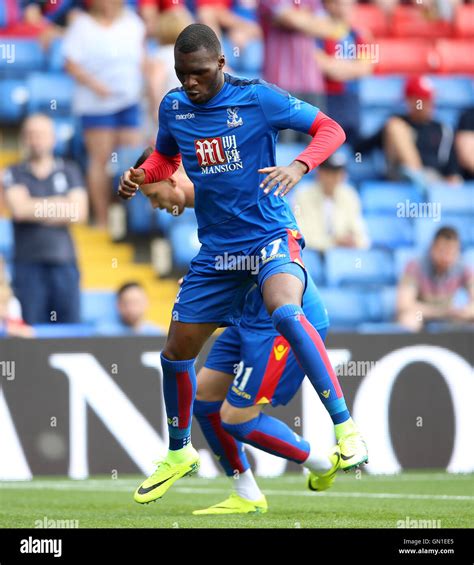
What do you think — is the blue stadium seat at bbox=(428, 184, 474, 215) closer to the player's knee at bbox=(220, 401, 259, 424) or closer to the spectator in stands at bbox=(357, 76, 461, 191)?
the spectator in stands at bbox=(357, 76, 461, 191)

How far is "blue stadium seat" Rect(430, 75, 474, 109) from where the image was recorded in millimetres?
13258

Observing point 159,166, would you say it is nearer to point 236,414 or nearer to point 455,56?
point 236,414

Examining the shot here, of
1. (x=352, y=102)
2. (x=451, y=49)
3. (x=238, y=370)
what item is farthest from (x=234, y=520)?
(x=451, y=49)

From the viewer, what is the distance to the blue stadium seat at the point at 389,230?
480 inches

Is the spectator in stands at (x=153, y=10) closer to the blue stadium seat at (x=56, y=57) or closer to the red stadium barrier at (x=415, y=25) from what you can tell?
the blue stadium seat at (x=56, y=57)

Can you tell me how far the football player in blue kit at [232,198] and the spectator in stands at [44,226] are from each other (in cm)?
415

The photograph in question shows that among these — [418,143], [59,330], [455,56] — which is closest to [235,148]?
[59,330]

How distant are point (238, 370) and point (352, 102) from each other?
5.82 m

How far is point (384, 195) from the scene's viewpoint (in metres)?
12.5

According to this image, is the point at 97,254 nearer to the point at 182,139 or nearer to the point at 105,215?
the point at 105,215

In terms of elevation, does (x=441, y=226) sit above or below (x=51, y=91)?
below

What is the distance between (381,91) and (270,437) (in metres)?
6.53

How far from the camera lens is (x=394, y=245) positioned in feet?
39.9
